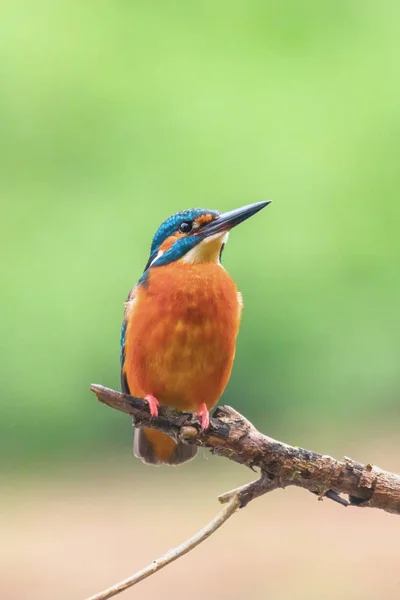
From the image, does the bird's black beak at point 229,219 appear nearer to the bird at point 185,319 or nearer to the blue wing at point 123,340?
the bird at point 185,319

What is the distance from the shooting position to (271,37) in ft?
11.0

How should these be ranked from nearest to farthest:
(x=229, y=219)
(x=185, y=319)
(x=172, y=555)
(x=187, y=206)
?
1. (x=172, y=555)
2. (x=229, y=219)
3. (x=185, y=319)
4. (x=187, y=206)

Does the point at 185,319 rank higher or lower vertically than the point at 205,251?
lower

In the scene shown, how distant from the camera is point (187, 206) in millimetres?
3035

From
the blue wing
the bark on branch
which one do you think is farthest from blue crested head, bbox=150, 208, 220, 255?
the bark on branch

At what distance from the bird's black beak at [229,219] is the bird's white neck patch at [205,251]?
0.07 feet

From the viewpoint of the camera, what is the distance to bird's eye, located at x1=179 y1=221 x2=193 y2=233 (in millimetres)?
1587

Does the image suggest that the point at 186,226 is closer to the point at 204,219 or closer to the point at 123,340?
the point at 204,219

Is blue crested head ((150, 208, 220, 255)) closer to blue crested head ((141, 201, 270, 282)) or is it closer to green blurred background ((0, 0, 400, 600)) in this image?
blue crested head ((141, 201, 270, 282))

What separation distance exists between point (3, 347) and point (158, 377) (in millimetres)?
1635

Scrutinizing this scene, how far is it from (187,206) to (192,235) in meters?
1.47

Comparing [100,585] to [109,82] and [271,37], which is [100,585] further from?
[271,37]

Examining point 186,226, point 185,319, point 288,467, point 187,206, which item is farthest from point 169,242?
point 187,206

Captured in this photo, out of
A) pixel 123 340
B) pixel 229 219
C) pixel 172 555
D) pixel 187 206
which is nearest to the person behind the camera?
pixel 172 555
